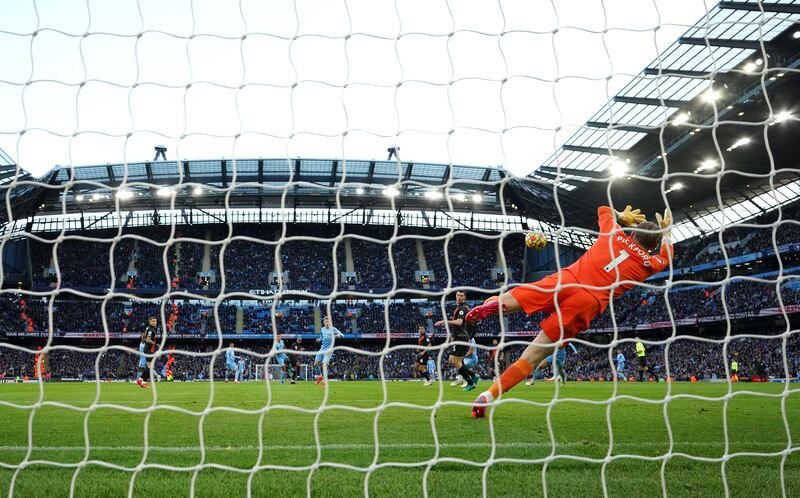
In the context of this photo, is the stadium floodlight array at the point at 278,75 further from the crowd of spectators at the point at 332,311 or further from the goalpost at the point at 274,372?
the crowd of spectators at the point at 332,311

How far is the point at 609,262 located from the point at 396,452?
221cm

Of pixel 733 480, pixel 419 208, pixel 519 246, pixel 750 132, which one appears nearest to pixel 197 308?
pixel 419 208

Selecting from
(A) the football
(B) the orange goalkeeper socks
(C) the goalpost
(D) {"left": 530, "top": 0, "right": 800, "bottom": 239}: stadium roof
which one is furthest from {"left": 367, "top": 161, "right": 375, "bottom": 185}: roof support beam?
(B) the orange goalkeeper socks

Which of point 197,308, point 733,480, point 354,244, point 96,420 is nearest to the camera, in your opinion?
point 733,480

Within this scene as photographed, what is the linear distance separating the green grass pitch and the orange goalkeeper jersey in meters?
0.90

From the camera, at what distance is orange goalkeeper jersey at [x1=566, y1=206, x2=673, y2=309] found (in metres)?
4.57

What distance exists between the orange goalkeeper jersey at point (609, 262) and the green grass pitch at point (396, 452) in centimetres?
90

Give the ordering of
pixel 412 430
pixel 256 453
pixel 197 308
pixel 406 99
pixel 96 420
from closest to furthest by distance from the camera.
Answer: pixel 406 99 → pixel 256 453 → pixel 412 430 → pixel 96 420 → pixel 197 308

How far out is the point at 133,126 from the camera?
3.47 m

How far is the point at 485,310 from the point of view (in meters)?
4.94

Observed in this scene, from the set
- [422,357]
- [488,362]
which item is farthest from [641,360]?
[422,357]

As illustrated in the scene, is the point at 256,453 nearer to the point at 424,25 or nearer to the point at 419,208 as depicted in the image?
the point at 424,25

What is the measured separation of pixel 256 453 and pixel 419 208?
34147 millimetres

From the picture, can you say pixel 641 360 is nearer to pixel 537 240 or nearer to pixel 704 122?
pixel 704 122
